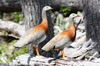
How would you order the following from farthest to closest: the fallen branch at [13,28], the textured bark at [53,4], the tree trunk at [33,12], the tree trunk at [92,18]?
the textured bark at [53,4] < the fallen branch at [13,28] < the tree trunk at [92,18] < the tree trunk at [33,12]

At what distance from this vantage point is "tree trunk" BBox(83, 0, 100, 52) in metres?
8.58

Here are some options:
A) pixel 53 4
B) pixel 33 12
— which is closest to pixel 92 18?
pixel 33 12

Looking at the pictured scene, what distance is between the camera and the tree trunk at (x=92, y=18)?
8.58 meters

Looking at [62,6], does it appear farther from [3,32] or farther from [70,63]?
[70,63]

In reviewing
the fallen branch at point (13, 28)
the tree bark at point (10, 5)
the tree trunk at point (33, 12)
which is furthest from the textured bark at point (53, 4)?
the tree trunk at point (33, 12)

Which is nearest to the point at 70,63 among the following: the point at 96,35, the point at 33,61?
the point at 33,61

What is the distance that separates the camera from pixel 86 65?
673 cm

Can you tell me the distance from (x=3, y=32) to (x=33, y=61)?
182 inches

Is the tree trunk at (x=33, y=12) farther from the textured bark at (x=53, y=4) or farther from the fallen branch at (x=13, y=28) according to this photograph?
the textured bark at (x=53, y=4)

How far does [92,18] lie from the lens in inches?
342

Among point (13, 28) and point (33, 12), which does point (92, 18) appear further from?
point (13, 28)

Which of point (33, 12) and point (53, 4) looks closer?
point (33, 12)

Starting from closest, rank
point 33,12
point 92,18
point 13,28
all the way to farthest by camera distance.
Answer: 1. point 33,12
2. point 92,18
3. point 13,28

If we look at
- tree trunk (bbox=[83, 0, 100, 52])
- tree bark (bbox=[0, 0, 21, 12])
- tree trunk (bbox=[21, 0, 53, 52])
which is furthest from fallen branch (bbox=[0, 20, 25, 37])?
tree trunk (bbox=[83, 0, 100, 52])
